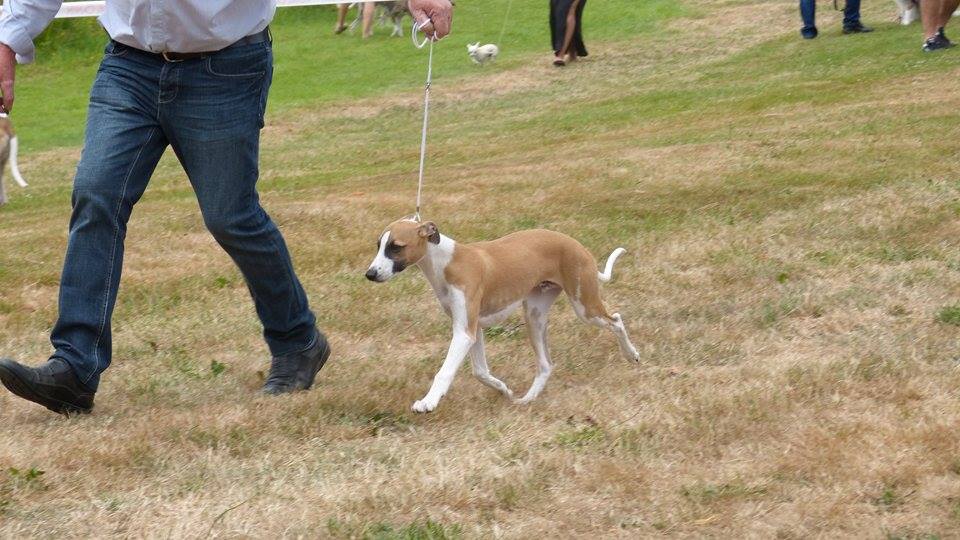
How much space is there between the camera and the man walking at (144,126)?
489cm

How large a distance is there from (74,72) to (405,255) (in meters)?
20.1

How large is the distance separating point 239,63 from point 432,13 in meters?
0.75

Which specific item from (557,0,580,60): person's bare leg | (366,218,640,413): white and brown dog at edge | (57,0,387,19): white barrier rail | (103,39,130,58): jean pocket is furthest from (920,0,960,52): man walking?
(103,39,130,58): jean pocket

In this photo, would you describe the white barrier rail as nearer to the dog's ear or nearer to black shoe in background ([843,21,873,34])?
black shoe in background ([843,21,873,34])

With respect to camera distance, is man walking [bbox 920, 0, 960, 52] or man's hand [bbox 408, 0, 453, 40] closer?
man's hand [bbox 408, 0, 453, 40]

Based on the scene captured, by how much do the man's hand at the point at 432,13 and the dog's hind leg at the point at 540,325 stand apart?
1.30 m

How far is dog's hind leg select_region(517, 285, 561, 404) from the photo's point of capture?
572cm

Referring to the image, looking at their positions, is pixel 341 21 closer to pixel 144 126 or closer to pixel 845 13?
pixel 845 13

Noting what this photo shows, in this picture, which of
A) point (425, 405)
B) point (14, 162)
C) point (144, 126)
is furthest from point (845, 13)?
point (144, 126)

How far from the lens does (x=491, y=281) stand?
17.9 ft

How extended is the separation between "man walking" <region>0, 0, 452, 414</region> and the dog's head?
0.48 metres

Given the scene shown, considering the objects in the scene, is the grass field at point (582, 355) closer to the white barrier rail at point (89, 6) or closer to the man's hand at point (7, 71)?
the man's hand at point (7, 71)

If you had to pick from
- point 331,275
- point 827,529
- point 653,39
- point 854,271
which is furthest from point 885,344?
point 653,39

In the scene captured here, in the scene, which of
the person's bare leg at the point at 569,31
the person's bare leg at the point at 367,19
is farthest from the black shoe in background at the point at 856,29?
the person's bare leg at the point at 367,19
